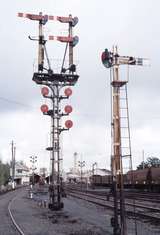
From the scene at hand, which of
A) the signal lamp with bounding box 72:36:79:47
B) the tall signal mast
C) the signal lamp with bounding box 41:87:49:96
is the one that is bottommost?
the tall signal mast

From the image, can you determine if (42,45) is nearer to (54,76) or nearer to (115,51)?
(54,76)

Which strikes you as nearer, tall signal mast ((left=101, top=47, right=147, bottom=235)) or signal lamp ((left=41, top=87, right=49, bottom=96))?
tall signal mast ((left=101, top=47, right=147, bottom=235))

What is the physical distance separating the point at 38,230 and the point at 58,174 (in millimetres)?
8314

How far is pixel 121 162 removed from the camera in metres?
12.0

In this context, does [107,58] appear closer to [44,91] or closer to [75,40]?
[44,91]

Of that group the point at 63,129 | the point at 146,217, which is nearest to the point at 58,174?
the point at 63,129

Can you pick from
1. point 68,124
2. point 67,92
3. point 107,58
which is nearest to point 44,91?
point 67,92

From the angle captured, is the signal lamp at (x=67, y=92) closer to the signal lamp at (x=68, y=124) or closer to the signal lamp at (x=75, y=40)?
the signal lamp at (x=68, y=124)

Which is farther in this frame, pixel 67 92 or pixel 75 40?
pixel 75 40

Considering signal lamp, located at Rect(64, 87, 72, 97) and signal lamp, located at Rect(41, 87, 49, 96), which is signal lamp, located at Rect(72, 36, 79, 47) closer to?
signal lamp, located at Rect(64, 87, 72, 97)

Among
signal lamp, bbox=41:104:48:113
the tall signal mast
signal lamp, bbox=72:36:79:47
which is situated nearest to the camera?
the tall signal mast

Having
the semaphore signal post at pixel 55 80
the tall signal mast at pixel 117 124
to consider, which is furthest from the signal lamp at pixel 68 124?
the tall signal mast at pixel 117 124

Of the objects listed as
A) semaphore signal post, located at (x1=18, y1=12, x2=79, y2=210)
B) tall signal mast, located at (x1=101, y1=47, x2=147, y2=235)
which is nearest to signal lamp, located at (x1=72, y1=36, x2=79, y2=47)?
semaphore signal post, located at (x1=18, y1=12, x2=79, y2=210)

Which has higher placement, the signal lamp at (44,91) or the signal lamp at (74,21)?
the signal lamp at (74,21)
